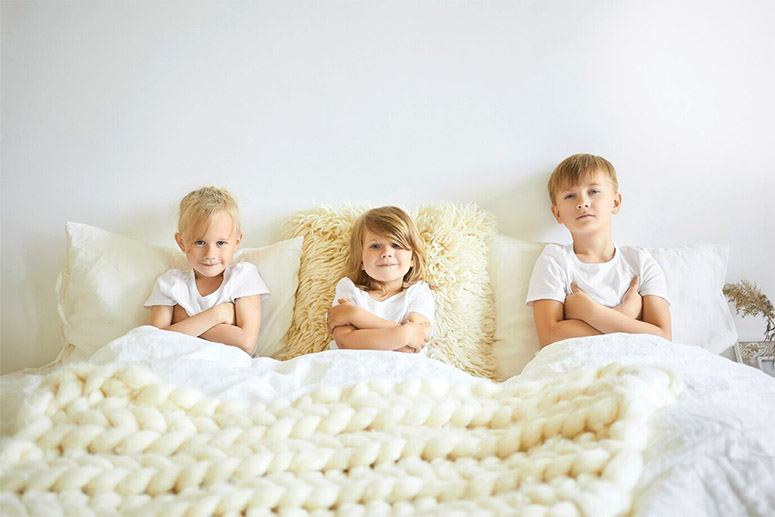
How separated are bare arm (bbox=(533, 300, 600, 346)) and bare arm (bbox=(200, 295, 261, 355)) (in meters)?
0.69

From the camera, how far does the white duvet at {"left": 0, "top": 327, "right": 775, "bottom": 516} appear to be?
0.77 meters

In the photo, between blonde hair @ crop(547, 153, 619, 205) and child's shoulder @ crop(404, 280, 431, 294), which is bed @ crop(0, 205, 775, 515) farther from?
blonde hair @ crop(547, 153, 619, 205)

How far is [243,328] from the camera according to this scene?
1.57 metres

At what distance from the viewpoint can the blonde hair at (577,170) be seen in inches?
66.6

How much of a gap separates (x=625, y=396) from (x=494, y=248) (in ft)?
2.97

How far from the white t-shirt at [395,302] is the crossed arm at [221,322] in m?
0.20

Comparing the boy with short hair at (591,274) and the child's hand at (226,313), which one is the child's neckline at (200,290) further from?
the boy with short hair at (591,274)

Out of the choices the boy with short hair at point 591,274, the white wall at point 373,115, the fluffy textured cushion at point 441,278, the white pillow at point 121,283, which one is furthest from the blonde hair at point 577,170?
the white pillow at point 121,283

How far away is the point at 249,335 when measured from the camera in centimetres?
156

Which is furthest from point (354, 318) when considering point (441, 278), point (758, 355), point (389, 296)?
point (758, 355)

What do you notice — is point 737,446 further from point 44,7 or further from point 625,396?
point 44,7

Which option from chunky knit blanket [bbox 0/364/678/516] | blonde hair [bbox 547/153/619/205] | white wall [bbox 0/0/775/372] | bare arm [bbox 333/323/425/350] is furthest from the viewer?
white wall [bbox 0/0/775/372]

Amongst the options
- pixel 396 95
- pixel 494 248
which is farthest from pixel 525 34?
pixel 494 248

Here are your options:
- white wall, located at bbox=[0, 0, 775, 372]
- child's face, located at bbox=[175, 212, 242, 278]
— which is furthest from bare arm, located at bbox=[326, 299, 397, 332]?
white wall, located at bbox=[0, 0, 775, 372]
